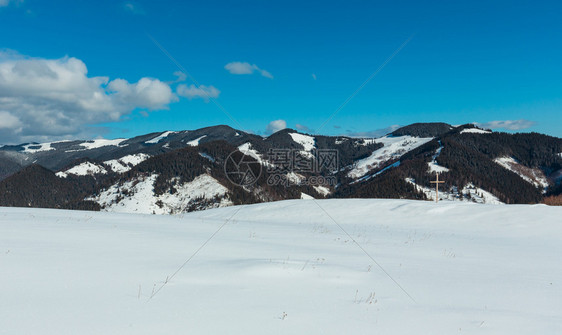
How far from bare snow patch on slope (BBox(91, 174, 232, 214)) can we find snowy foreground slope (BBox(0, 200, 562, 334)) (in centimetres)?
13469

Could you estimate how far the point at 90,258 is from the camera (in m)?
7.07

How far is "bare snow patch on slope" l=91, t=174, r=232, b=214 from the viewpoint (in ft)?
481

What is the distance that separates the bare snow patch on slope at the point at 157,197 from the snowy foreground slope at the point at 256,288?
13469 cm

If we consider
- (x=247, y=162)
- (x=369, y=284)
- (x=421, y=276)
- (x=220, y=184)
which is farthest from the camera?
(x=247, y=162)

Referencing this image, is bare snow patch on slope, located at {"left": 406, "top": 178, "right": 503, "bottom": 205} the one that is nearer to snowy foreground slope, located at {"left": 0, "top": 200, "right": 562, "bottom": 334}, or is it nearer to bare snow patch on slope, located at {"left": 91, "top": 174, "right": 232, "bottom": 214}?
bare snow patch on slope, located at {"left": 91, "top": 174, "right": 232, "bottom": 214}

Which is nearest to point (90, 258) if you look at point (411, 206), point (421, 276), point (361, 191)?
point (421, 276)

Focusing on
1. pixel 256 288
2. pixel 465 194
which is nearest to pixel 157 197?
pixel 465 194

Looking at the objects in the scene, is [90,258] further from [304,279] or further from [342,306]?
[342,306]

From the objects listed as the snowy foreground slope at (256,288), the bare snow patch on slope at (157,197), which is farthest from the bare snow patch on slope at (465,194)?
the snowy foreground slope at (256,288)

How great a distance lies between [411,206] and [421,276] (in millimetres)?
21055

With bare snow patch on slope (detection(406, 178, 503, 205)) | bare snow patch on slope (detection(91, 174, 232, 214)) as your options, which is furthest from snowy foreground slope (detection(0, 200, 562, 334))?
bare snow patch on slope (detection(406, 178, 503, 205))

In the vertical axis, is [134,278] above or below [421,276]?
above

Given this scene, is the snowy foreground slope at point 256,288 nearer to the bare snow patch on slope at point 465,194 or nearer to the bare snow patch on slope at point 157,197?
the bare snow patch on slope at point 157,197

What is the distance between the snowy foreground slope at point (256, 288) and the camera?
4.29 meters
